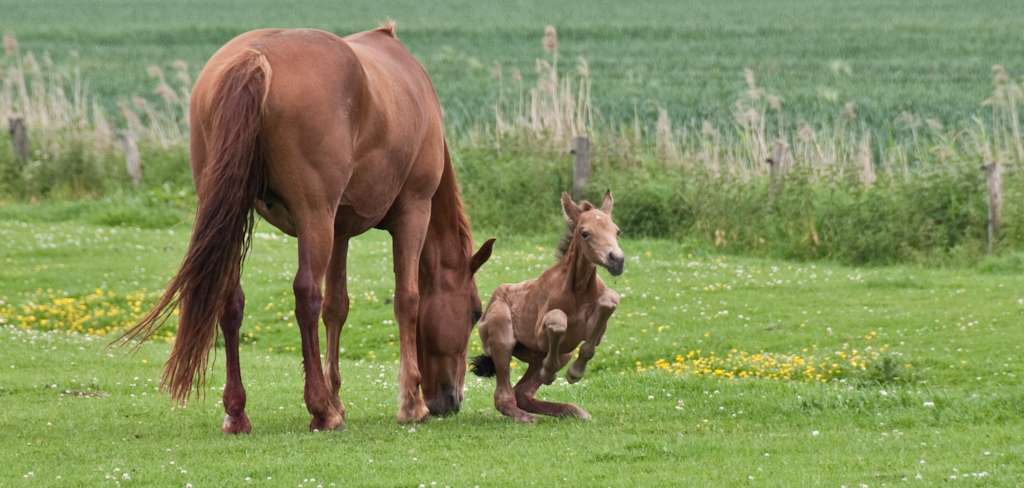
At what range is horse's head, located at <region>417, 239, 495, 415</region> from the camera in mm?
7902

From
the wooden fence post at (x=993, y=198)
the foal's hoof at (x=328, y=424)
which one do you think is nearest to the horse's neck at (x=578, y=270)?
the foal's hoof at (x=328, y=424)

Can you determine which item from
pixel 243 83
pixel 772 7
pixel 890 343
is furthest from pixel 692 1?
pixel 243 83

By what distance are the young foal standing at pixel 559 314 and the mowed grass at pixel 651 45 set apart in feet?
58.0

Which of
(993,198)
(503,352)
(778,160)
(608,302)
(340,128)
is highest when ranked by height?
(340,128)

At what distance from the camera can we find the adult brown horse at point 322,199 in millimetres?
6449

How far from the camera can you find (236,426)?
7137 mm

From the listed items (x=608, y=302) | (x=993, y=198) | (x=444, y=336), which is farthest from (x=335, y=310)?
(x=993, y=198)

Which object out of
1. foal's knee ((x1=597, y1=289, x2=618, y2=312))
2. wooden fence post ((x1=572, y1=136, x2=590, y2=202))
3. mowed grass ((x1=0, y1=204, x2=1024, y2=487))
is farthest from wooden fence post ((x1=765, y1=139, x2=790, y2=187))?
foal's knee ((x1=597, y1=289, x2=618, y2=312))

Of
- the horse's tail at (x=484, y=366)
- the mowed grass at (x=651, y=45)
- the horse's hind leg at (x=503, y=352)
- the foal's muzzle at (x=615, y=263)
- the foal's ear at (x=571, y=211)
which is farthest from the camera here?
the mowed grass at (x=651, y=45)

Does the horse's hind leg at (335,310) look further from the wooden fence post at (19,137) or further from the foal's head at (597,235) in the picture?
the wooden fence post at (19,137)

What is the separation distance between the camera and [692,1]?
72.3 m

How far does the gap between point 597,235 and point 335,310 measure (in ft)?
6.90

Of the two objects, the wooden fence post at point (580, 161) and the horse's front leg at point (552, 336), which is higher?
the horse's front leg at point (552, 336)

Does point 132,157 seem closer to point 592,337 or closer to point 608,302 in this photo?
point 592,337
